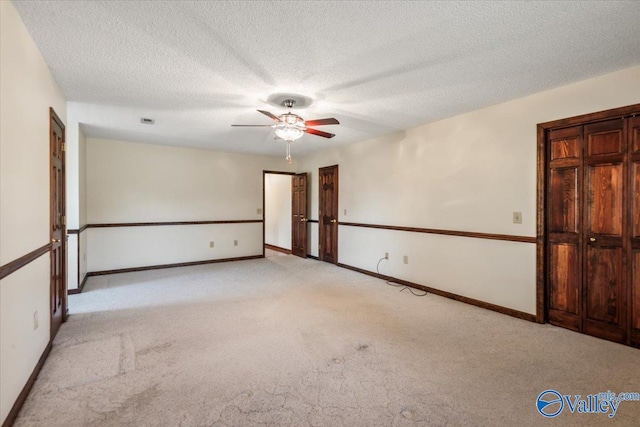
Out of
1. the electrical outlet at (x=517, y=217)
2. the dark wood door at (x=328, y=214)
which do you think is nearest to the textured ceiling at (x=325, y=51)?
the electrical outlet at (x=517, y=217)

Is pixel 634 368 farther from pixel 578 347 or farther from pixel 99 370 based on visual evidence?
pixel 99 370

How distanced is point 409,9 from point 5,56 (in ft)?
7.49

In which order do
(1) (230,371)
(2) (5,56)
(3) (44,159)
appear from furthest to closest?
(3) (44,159)
(1) (230,371)
(2) (5,56)

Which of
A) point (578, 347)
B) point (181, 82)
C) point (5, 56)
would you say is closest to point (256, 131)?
point (181, 82)

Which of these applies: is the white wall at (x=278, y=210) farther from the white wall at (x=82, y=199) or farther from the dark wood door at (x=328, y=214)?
the white wall at (x=82, y=199)

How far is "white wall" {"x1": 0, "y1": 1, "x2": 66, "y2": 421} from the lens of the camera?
1.70 m

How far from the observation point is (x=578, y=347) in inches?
105

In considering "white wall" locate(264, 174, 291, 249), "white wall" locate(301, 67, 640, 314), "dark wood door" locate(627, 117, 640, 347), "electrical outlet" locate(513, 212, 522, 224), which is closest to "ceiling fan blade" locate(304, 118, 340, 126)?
"white wall" locate(301, 67, 640, 314)

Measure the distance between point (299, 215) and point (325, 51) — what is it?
16.5ft

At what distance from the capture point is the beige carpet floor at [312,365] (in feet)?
5.98

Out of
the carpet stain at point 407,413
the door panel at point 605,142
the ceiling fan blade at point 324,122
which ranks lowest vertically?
the carpet stain at point 407,413

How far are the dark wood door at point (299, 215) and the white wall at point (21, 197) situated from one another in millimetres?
4765

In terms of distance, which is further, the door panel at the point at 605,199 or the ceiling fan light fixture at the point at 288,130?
the ceiling fan light fixture at the point at 288,130

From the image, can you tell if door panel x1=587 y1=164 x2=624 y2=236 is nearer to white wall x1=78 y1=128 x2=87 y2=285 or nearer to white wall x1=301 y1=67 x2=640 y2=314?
white wall x1=301 y1=67 x2=640 y2=314
